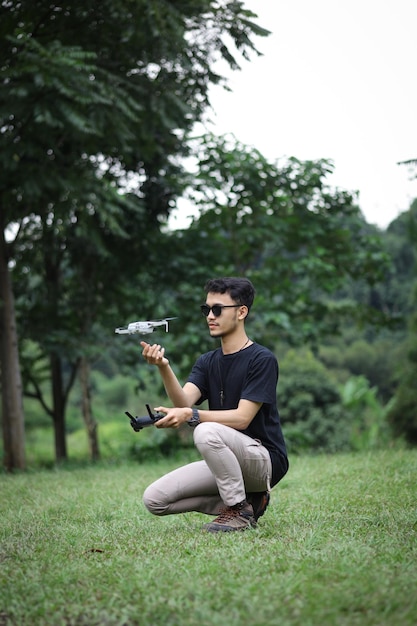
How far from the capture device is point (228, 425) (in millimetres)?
4766

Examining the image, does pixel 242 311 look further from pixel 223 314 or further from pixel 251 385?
pixel 251 385

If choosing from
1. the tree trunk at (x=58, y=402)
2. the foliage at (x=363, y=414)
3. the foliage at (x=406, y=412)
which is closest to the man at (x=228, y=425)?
the tree trunk at (x=58, y=402)

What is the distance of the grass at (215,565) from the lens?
123 inches

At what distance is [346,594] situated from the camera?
3.23 meters

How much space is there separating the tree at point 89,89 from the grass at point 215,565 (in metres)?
4.38

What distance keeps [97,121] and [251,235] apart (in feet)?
13.8

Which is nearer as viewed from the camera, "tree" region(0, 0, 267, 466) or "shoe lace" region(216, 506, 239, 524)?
"shoe lace" region(216, 506, 239, 524)

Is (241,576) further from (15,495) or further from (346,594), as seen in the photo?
(15,495)

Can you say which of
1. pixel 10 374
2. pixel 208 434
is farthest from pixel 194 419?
pixel 10 374

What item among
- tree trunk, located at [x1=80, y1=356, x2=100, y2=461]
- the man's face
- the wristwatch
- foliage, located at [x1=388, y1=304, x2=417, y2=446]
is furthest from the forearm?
foliage, located at [x1=388, y1=304, x2=417, y2=446]

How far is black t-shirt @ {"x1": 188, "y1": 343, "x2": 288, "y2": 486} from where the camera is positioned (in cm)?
478

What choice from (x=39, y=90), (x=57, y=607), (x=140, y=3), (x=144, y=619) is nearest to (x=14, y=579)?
(x=57, y=607)

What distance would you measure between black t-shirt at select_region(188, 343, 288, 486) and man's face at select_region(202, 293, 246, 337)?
0.60 feet

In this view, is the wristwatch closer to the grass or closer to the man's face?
the man's face
